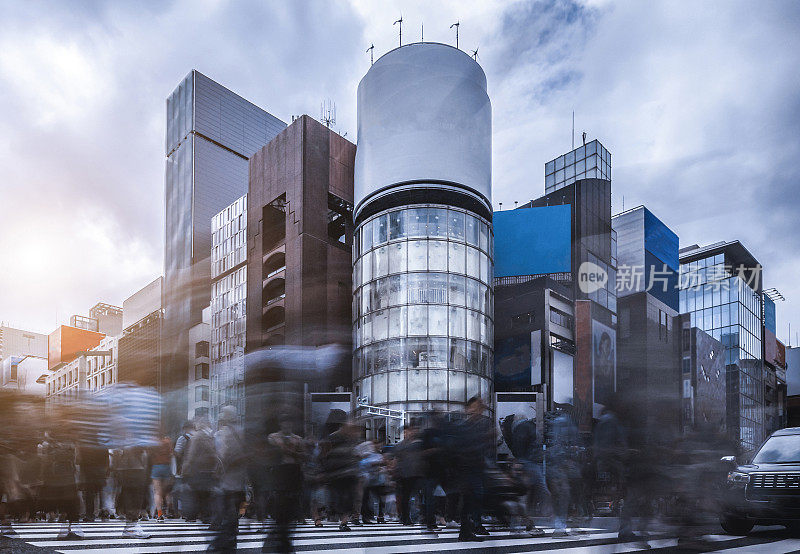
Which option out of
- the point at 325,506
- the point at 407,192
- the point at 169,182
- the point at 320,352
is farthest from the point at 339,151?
the point at 169,182

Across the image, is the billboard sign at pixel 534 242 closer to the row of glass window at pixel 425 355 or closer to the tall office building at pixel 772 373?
the row of glass window at pixel 425 355

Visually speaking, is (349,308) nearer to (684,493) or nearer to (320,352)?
(320,352)

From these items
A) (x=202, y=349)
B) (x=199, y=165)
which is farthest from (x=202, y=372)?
(x=199, y=165)

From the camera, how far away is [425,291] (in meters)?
44.6

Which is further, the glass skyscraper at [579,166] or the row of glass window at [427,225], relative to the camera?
the glass skyscraper at [579,166]

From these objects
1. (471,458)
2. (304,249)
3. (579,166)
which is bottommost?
(471,458)

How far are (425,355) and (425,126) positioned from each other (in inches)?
635

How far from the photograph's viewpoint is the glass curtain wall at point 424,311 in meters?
43.6

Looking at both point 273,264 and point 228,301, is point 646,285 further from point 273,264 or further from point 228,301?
point 228,301

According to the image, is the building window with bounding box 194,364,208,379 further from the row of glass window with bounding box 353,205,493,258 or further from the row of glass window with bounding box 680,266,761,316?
the row of glass window with bounding box 680,266,761,316

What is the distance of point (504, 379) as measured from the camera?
5406 cm

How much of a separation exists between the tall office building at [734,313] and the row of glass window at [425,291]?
51.2m

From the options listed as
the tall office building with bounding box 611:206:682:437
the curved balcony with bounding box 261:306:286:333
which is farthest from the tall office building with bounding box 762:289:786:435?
the curved balcony with bounding box 261:306:286:333

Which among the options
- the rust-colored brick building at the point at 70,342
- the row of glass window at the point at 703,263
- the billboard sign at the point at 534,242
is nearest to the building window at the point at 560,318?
the billboard sign at the point at 534,242
